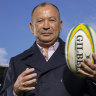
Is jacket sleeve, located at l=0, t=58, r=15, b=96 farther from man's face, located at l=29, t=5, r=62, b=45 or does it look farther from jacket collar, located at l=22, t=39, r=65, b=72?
man's face, located at l=29, t=5, r=62, b=45

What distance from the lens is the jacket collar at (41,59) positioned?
4.27 m

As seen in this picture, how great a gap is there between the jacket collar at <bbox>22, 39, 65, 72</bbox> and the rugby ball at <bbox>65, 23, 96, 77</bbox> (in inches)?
20.4

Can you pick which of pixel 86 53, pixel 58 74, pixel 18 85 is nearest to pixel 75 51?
pixel 86 53

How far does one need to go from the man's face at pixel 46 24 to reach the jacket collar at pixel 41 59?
0.65 feet

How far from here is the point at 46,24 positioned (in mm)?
4219

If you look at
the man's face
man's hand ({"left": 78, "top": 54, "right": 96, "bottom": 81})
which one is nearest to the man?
the man's face

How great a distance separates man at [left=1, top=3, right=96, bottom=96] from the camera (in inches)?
Answer: 159

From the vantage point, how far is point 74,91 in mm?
4035

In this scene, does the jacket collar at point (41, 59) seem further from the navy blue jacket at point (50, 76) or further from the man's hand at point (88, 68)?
the man's hand at point (88, 68)

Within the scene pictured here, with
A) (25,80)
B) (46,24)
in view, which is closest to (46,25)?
(46,24)

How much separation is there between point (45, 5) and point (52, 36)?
0.60 metres

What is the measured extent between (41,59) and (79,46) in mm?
936

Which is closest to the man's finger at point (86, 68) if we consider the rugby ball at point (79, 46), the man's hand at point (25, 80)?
the rugby ball at point (79, 46)

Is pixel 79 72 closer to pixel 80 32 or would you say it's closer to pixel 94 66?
pixel 94 66
